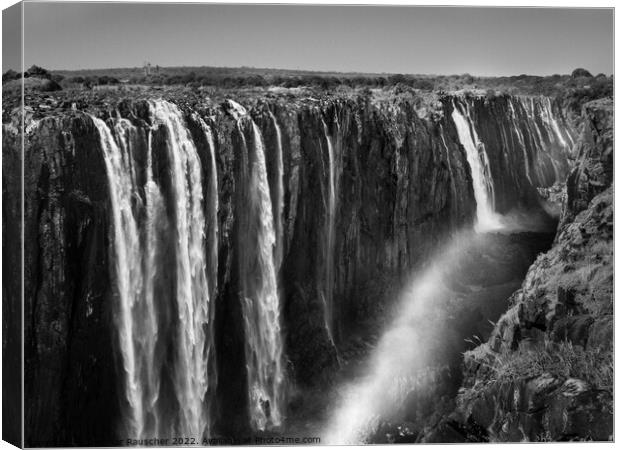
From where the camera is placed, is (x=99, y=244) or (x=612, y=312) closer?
(x=99, y=244)

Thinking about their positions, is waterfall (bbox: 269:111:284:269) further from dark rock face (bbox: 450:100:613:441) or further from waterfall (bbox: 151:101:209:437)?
dark rock face (bbox: 450:100:613:441)

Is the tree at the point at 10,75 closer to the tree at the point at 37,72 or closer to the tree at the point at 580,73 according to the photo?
the tree at the point at 37,72

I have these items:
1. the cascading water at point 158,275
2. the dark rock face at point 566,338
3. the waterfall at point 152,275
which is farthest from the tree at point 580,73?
the waterfall at point 152,275

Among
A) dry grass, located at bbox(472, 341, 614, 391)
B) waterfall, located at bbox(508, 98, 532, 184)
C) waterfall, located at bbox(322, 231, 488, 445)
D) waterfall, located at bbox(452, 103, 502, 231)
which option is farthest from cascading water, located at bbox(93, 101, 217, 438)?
waterfall, located at bbox(508, 98, 532, 184)

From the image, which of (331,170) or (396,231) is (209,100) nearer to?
(331,170)

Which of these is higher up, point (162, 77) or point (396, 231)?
point (162, 77)

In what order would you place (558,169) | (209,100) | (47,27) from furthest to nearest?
(558,169), (209,100), (47,27)

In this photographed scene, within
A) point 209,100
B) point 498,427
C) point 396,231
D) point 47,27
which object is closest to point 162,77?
point 209,100

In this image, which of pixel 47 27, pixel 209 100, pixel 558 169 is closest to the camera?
pixel 47 27
